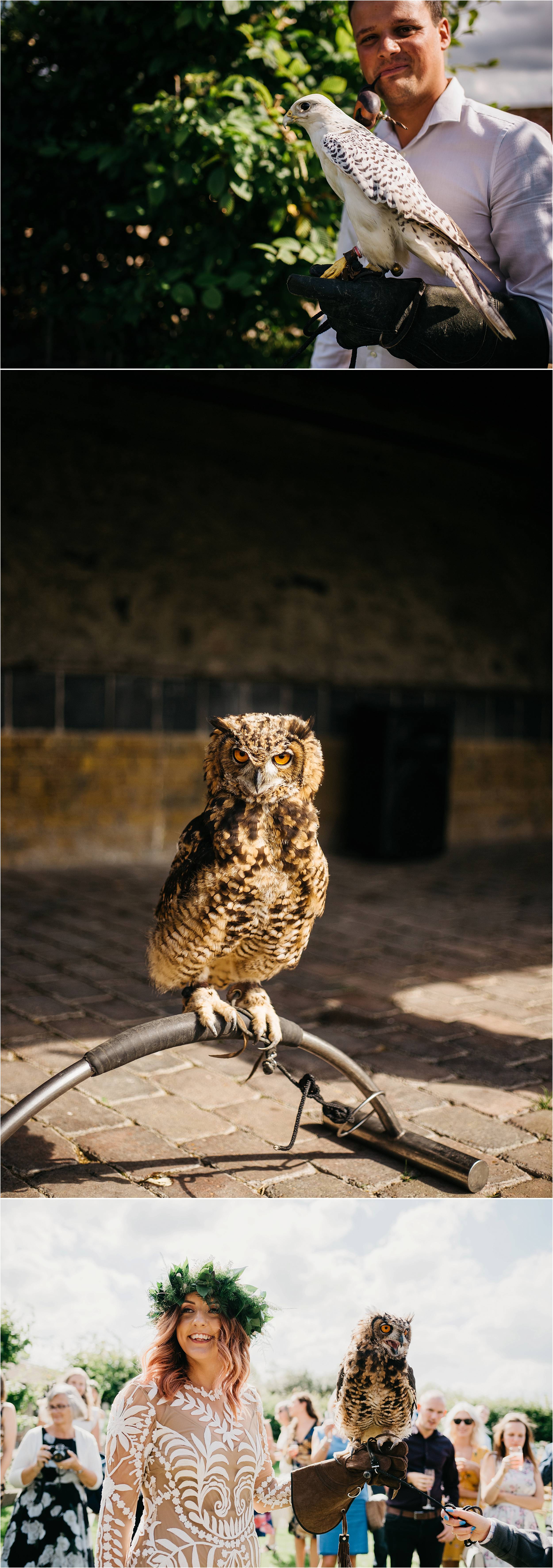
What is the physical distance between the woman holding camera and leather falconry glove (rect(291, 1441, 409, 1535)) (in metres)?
0.29

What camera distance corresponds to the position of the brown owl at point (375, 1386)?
138cm

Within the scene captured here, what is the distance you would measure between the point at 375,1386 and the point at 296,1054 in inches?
79.6

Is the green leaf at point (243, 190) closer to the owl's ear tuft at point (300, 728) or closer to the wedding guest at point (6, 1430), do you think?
the owl's ear tuft at point (300, 728)

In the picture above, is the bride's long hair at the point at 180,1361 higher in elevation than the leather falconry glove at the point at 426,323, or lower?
lower

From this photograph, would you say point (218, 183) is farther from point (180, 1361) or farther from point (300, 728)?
A: point (180, 1361)

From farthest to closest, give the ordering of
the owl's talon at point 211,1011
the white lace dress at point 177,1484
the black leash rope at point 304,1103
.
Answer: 1. the black leash rope at point 304,1103
2. the owl's talon at point 211,1011
3. the white lace dress at point 177,1484

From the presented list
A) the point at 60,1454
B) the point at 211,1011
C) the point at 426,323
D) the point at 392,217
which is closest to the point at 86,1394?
the point at 60,1454

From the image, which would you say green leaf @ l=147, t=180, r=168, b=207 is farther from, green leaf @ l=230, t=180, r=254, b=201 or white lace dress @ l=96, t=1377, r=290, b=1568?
white lace dress @ l=96, t=1377, r=290, b=1568

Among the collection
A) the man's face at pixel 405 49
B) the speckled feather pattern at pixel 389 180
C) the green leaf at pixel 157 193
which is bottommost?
the speckled feather pattern at pixel 389 180

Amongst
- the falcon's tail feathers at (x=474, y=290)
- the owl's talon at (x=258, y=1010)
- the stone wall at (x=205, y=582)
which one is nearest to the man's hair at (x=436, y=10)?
the falcon's tail feathers at (x=474, y=290)

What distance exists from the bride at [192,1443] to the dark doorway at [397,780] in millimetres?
5874

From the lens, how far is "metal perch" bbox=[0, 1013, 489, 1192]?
1.60 metres

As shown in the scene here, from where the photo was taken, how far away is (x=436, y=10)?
1.60 meters

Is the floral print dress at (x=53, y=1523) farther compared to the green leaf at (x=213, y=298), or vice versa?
the green leaf at (x=213, y=298)
